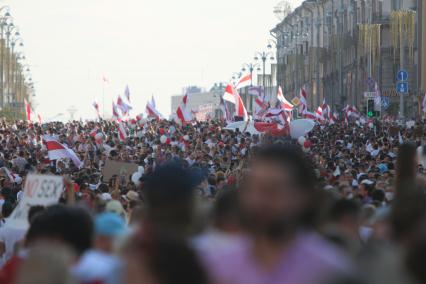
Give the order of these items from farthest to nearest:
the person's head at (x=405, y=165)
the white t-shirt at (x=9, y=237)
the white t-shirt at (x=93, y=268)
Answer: the white t-shirt at (x=9, y=237)
the person's head at (x=405, y=165)
the white t-shirt at (x=93, y=268)

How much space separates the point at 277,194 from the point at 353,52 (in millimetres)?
88323

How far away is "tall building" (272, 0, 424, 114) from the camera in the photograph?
71.2m

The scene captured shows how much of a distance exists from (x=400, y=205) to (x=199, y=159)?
858 inches

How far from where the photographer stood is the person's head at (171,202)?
4.61m

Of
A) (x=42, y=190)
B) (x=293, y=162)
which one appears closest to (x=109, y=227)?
(x=293, y=162)

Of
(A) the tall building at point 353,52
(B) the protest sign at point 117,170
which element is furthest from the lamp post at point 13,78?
(B) the protest sign at point 117,170

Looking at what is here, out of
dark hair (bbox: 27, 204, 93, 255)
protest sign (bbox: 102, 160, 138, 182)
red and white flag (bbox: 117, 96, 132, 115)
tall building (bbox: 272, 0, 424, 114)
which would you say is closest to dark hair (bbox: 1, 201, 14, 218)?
protest sign (bbox: 102, 160, 138, 182)

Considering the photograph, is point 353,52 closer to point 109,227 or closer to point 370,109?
point 370,109

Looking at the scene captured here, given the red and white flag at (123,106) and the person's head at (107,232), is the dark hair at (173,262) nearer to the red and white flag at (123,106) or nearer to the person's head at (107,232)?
the person's head at (107,232)

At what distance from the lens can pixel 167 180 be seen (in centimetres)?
485

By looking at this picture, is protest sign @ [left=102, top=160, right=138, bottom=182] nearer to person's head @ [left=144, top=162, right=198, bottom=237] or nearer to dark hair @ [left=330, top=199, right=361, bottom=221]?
dark hair @ [left=330, top=199, right=361, bottom=221]

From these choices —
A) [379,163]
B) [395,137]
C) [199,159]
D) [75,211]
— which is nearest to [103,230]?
[75,211]

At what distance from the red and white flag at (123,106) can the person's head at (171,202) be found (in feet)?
202

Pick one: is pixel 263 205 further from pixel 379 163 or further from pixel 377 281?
pixel 379 163
